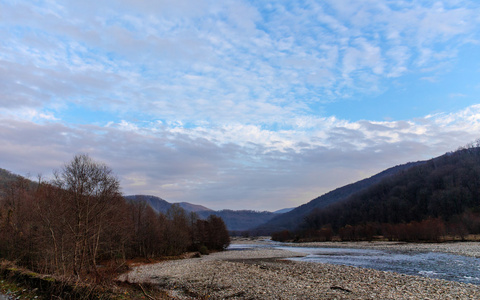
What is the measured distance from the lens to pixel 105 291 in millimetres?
11094

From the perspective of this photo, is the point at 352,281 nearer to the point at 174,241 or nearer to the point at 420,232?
the point at 174,241

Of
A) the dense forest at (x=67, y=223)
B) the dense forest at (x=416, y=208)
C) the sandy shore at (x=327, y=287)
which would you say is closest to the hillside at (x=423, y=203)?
the dense forest at (x=416, y=208)

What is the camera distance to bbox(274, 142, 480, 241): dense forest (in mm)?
79500

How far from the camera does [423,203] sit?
11875 cm

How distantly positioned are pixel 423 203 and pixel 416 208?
367 centimetres

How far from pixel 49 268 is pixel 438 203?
12436 centimetres

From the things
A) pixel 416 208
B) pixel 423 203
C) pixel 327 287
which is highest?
pixel 423 203

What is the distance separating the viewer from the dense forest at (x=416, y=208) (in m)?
79.5

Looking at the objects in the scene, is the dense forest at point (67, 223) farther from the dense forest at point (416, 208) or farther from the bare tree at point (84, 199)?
the dense forest at point (416, 208)

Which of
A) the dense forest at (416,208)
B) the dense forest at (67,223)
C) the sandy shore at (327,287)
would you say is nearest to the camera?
the sandy shore at (327,287)

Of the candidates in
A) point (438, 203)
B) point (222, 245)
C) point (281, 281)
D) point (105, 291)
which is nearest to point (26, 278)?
point (105, 291)

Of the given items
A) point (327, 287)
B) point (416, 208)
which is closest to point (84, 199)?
point (327, 287)

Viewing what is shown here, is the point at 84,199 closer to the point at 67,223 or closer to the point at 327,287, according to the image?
the point at 67,223

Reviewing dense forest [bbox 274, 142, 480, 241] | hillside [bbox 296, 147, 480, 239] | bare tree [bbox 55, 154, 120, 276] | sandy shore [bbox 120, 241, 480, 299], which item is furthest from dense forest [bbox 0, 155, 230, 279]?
hillside [bbox 296, 147, 480, 239]
